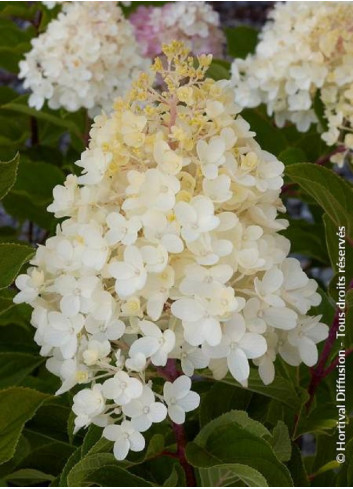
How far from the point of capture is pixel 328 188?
0.85 meters

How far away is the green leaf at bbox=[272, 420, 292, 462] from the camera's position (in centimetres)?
86

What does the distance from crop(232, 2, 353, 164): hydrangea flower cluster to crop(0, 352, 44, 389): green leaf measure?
0.57 m

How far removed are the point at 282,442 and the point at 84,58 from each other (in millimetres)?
849

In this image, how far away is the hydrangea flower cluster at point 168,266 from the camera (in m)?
0.69

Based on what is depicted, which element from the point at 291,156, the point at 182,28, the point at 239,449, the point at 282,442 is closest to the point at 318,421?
the point at 282,442

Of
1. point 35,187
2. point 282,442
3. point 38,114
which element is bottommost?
point 35,187

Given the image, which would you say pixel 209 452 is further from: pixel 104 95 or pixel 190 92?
pixel 104 95

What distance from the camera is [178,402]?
2.38 feet

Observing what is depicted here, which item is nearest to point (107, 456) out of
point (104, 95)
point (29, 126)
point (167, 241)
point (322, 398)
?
point (167, 241)

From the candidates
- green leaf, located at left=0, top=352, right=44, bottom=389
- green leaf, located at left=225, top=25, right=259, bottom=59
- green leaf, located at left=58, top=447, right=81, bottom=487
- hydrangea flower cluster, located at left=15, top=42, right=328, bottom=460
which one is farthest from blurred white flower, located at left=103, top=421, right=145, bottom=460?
green leaf, located at left=225, top=25, right=259, bottom=59

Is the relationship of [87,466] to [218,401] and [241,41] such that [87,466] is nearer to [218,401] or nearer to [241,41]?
[218,401]

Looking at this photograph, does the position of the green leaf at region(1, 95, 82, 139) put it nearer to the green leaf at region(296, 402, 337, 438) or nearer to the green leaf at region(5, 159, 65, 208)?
the green leaf at region(5, 159, 65, 208)

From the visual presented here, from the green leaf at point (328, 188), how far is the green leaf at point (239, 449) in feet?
0.78

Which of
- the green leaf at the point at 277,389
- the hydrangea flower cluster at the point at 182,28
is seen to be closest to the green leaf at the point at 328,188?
the green leaf at the point at 277,389
